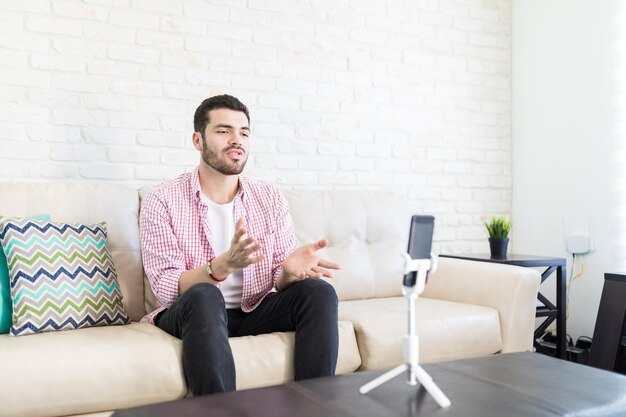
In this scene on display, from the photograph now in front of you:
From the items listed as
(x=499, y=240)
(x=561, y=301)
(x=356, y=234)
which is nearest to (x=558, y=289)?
(x=561, y=301)

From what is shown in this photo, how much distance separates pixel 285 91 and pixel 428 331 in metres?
1.37

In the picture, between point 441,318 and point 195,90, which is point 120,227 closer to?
point 195,90

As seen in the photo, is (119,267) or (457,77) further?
(457,77)

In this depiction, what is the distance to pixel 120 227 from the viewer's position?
84.5 inches

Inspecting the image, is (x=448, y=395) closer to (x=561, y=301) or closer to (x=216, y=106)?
(x=216, y=106)

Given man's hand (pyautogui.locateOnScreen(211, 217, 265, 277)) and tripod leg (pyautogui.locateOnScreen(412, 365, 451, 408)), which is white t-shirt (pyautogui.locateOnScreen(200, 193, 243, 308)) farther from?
tripod leg (pyautogui.locateOnScreen(412, 365, 451, 408))

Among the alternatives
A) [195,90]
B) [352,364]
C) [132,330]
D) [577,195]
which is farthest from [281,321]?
[577,195]

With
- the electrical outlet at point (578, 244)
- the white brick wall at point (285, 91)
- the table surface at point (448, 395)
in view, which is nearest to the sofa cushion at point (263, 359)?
the table surface at point (448, 395)

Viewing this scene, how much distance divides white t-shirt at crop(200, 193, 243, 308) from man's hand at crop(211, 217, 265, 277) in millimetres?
264

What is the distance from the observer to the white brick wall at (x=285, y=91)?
237cm

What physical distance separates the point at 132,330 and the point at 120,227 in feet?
1.58

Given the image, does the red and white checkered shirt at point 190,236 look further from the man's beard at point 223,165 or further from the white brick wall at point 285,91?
the white brick wall at point 285,91

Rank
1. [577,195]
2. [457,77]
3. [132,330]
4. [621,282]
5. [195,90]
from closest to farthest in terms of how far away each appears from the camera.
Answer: [132,330] < [621,282] < [195,90] < [577,195] < [457,77]

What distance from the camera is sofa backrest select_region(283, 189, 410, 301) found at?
8.11 ft
